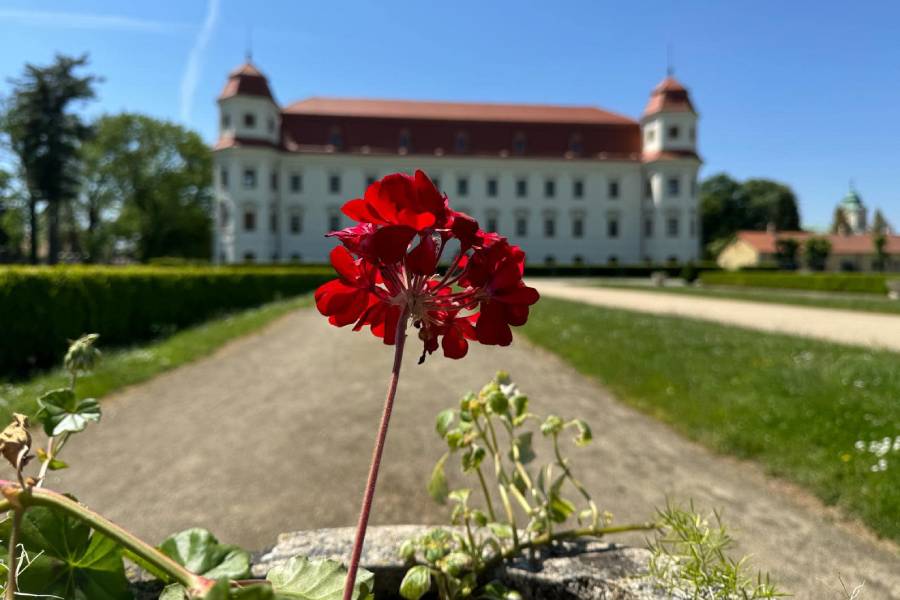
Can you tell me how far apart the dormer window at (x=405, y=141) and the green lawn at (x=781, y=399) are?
47.7m

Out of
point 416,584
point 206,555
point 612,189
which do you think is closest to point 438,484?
point 416,584

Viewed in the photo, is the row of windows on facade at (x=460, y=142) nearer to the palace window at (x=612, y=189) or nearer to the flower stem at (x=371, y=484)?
the palace window at (x=612, y=189)

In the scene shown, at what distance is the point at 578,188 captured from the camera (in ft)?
181

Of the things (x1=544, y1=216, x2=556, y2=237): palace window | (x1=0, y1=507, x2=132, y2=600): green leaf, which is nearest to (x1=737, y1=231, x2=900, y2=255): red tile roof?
(x1=544, y1=216, x2=556, y2=237): palace window

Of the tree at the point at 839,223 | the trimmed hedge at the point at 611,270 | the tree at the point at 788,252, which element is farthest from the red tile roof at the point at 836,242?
the trimmed hedge at the point at 611,270

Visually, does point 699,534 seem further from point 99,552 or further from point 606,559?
point 99,552

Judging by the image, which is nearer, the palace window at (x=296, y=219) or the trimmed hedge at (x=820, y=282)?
the trimmed hedge at (x=820, y=282)

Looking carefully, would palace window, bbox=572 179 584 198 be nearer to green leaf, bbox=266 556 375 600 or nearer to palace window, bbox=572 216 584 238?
palace window, bbox=572 216 584 238

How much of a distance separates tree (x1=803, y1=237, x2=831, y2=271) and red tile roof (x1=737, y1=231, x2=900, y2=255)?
141 inches

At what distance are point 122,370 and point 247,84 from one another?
4833 cm

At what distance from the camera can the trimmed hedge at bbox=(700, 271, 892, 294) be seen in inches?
1024

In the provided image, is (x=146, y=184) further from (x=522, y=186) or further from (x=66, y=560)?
(x=66, y=560)

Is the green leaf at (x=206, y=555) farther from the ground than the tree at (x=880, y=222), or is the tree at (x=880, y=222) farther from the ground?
the tree at (x=880, y=222)

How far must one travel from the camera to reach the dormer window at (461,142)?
181 feet
